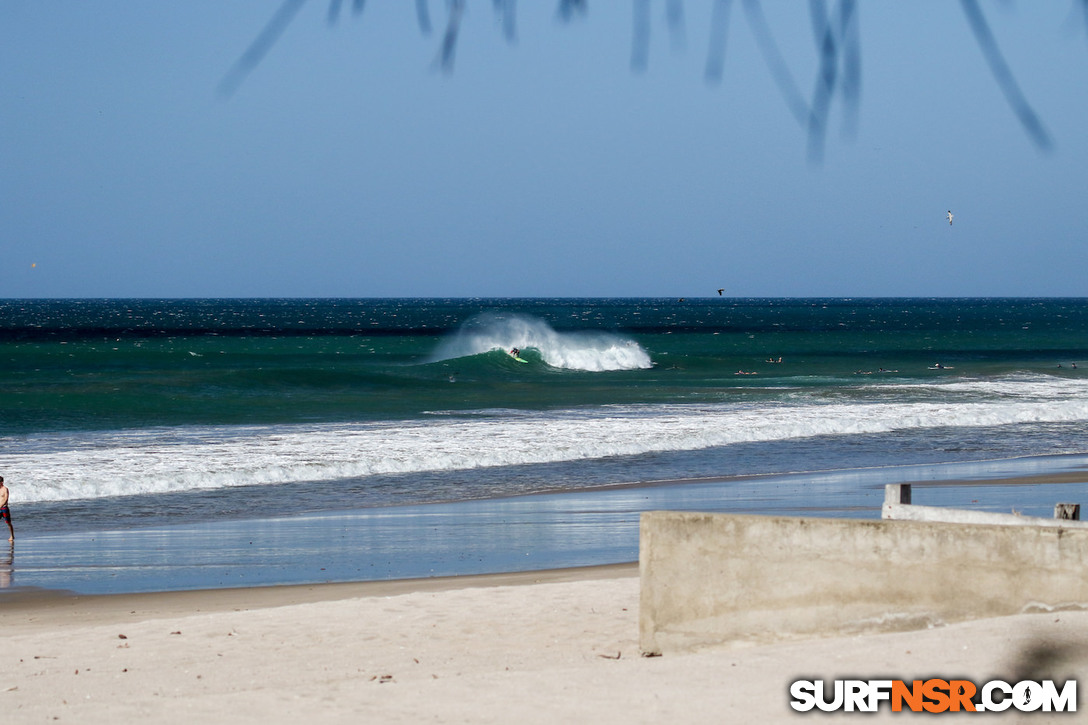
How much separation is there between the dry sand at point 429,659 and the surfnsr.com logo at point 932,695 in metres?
0.07

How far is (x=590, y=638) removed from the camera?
6.78 m

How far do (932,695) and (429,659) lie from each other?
284cm

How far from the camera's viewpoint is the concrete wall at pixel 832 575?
5.44 meters

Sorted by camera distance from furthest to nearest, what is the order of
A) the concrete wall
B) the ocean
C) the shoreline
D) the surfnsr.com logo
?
the ocean < the shoreline < the concrete wall < the surfnsr.com logo

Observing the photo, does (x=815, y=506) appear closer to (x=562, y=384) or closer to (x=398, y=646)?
(x=398, y=646)

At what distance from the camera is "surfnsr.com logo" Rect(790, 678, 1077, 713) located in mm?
4441

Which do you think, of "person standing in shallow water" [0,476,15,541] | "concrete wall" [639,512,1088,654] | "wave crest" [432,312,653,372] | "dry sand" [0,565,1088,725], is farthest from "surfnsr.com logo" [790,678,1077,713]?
"wave crest" [432,312,653,372]

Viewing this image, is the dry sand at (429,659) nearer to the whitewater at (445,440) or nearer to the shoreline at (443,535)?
the shoreline at (443,535)

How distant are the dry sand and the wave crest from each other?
4129 cm

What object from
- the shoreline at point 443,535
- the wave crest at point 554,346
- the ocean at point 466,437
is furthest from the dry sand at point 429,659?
the wave crest at point 554,346

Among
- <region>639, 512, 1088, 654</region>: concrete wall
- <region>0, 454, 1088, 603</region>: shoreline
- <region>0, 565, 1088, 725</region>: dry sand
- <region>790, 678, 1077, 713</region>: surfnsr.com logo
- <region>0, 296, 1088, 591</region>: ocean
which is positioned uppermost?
<region>639, 512, 1088, 654</region>: concrete wall

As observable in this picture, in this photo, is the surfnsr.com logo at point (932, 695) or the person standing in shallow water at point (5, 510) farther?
the person standing in shallow water at point (5, 510)

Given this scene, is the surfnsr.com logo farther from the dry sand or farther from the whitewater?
the whitewater

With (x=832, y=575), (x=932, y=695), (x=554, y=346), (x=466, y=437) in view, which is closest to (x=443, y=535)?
(x=832, y=575)
